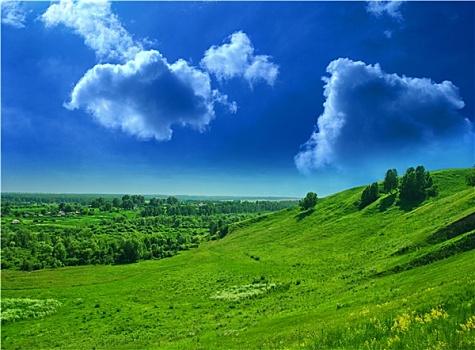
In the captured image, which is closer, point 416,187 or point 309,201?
point 416,187

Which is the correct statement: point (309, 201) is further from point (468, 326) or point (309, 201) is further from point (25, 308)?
point (468, 326)

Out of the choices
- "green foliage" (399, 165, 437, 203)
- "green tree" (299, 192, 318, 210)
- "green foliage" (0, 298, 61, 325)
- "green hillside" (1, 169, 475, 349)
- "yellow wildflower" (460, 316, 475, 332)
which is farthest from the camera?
"green tree" (299, 192, 318, 210)

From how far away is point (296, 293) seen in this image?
182ft

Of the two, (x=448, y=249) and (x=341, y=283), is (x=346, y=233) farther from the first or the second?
(x=448, y=249)

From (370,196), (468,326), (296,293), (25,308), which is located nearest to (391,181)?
(370,196)

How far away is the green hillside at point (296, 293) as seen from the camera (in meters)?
15.7

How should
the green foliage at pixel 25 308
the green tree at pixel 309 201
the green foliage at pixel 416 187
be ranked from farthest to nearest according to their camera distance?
the green tree at pixel 309 201 < the green foliage at pixel 416 187 < the green foliage at pixel 25 308

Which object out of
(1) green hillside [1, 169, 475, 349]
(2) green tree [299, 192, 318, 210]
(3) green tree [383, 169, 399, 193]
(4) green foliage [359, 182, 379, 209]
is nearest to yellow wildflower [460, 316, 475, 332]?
(1) green hillside [1, 169, 475, 349]

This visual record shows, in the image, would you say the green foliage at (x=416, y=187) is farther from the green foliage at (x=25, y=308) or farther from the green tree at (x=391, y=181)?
the green foliage at (x=25, y=308)

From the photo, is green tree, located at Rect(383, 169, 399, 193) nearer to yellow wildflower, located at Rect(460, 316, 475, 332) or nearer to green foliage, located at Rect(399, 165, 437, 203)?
green foliage, located at Rect(399, 165, 437, 203)

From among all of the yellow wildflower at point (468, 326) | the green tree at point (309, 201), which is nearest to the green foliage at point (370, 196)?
the green tree at point (309, 201)

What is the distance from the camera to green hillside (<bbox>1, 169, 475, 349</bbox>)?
15703 mm

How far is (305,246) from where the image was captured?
363 feet

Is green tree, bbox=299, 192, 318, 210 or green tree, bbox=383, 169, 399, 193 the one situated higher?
green tree, bbox=383, 169, 399, 193
